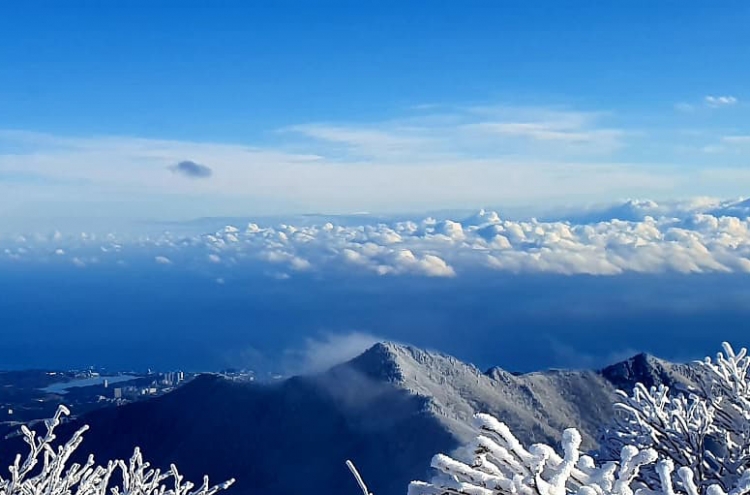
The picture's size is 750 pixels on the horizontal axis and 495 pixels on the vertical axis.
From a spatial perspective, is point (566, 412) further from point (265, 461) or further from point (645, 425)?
point (645, 425)

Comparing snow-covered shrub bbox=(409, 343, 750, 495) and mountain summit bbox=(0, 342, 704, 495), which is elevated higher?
snow-covered shrub bbox=(409, 343, 750, 495)

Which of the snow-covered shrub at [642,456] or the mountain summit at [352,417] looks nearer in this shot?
the snow-covered shrub at [642,456]

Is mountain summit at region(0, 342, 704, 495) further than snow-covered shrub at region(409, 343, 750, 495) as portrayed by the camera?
Yes

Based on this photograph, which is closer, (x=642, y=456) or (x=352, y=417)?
(x=642, y=456)

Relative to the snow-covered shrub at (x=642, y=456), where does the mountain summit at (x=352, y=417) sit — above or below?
below

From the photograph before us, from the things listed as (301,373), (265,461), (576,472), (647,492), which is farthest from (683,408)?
(301,373)

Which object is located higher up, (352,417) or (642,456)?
(642,456)
